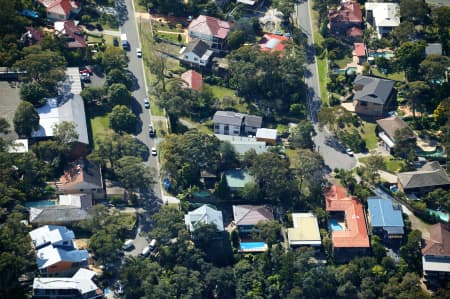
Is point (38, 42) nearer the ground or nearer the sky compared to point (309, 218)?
nearer the sky

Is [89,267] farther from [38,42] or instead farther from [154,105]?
[38,42]

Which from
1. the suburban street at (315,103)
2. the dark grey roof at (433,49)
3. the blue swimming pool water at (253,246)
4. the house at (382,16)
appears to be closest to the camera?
the blue swimming pool water at (253,246)

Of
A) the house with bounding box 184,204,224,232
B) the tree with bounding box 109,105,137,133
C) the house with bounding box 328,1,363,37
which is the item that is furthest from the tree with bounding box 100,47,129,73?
the house with bounding box 328,1,363,37

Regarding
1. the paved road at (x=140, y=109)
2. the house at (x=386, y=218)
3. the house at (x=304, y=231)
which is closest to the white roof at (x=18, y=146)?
the paved road at (x=140, y=109)

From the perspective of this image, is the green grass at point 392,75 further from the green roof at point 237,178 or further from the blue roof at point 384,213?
the green roof at point 237,178

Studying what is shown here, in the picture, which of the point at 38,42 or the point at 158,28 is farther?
the point at 158,28

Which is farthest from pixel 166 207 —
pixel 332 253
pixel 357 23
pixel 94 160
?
pixel 357 23
